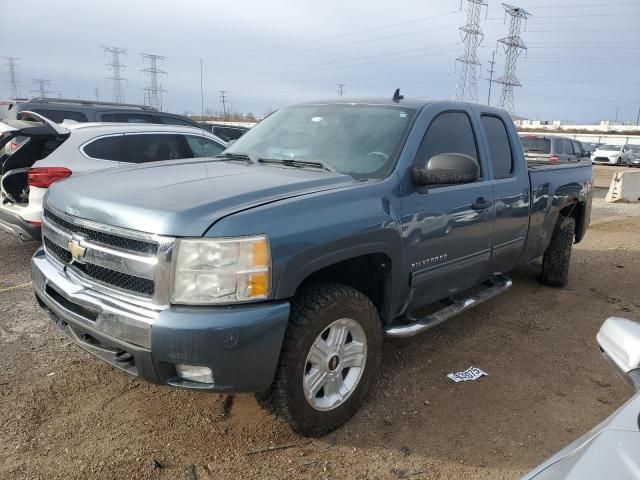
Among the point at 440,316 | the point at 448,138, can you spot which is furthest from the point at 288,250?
the point at 448,138

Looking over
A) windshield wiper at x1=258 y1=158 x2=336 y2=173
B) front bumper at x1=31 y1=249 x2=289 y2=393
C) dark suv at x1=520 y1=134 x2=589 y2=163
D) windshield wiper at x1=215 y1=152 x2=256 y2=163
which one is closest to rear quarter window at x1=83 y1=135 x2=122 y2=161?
windshield wiper at x1=215 y1=152 x2=256 y2=163

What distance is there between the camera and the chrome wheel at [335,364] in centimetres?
279

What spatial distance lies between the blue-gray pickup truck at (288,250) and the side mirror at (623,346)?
1.28 m

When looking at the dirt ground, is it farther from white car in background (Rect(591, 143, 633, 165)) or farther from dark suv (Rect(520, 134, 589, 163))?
white car in background (Rect(591, 143, 633, 165))

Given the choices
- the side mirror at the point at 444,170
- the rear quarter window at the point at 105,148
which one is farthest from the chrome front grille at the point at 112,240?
the rear quarter window at the point at 105,148

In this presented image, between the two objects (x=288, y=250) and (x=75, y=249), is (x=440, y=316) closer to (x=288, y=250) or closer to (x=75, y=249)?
(x=288, y=250)

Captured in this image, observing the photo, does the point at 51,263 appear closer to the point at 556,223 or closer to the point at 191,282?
the point at 191,282

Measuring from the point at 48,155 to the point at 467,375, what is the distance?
506cm

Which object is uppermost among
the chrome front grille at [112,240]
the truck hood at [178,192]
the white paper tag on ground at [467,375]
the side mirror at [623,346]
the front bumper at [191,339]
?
the truck hood at [178,192]

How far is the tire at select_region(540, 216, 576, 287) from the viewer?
Result: 5582 millimetres

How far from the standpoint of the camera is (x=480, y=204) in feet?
12.6

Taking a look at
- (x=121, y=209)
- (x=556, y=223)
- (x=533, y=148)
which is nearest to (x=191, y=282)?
(x=121, y=209)

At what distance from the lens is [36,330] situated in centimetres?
418

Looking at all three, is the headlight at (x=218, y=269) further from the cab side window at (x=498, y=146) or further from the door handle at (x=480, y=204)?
the cab side window at (x=498, y=146)
